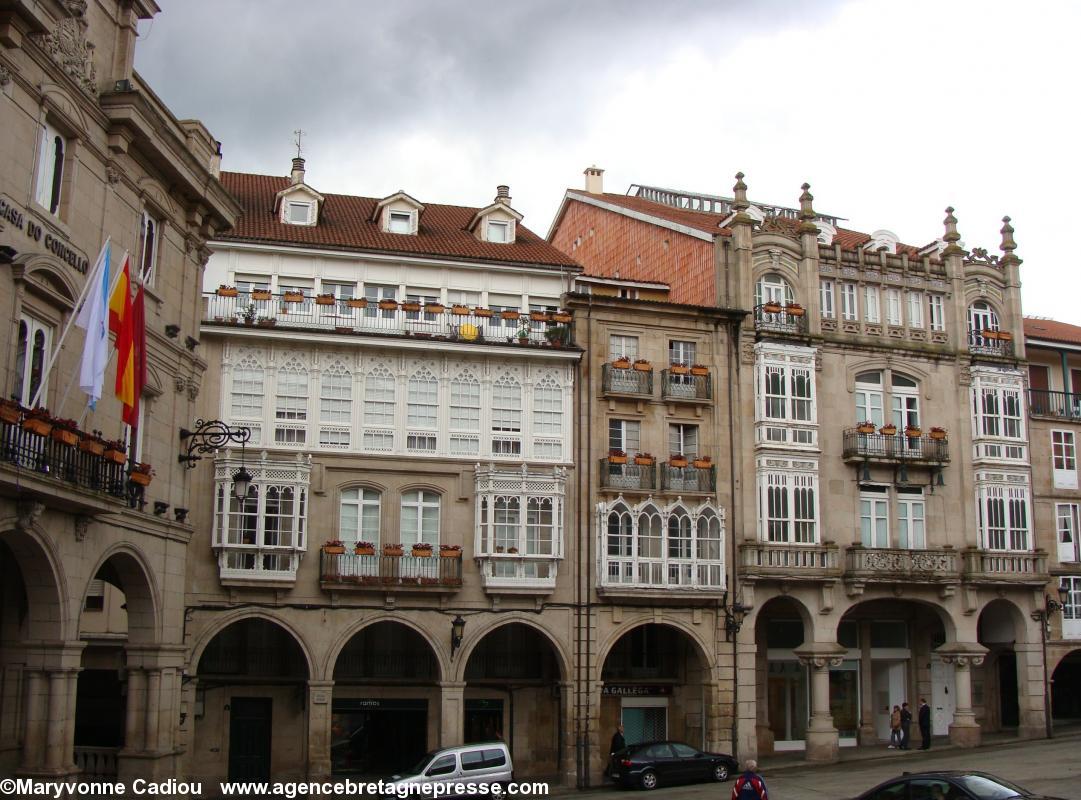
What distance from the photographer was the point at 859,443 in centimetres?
4166

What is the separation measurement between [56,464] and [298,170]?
26130 millimetres

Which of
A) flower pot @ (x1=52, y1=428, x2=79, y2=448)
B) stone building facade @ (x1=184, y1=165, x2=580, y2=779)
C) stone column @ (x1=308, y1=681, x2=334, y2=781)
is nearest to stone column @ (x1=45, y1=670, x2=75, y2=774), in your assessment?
flower pot @ (x1=52, y1=428, x2=79, y2=448)

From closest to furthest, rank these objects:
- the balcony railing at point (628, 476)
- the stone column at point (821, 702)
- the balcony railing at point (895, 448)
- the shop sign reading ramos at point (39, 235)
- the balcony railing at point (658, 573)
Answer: the shop sign reading ramos at point (39, 235) < the balcony railing at point (658, 573) < the balcony railing at point (628, 476) < the stone column at point (821, 702) < the balcony railing at point (895, 448)

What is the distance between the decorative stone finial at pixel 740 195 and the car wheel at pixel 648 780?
1958 centimetres

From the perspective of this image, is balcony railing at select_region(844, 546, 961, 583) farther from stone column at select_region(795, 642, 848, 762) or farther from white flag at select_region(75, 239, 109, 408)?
white flag at select_region(75, 239, 109, 408)

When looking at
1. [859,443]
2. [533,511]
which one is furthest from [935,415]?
[533,511]

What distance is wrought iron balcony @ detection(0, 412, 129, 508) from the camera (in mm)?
17828

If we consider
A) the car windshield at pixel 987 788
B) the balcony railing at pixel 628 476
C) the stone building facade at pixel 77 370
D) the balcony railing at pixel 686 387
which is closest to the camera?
the stone building facade at pixel 77 370

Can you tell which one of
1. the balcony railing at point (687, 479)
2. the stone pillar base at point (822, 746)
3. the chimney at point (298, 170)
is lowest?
the stone pillar base at point (822, 746)

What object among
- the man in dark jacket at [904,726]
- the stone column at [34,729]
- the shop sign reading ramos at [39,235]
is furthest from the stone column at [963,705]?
the shop sign reading ramos at [39,235]

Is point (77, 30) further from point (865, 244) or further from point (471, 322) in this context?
point (865, 244)

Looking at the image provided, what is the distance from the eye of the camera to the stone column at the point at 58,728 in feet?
66.2

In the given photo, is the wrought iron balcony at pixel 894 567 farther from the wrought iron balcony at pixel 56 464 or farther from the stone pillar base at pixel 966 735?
the wrought iron balcony at pixel 56 464

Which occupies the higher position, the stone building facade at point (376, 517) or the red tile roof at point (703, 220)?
the red tile roof at point (703, 220)
